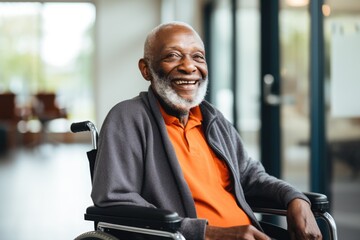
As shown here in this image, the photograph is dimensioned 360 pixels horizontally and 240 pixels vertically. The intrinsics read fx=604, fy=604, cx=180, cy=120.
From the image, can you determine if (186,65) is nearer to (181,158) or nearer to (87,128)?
(181,158)

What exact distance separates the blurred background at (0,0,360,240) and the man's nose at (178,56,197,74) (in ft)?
4.38

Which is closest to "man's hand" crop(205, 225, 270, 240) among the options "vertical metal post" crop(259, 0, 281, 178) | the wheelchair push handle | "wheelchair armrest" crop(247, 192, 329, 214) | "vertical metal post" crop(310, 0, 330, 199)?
"wheelchair armrest" crop(247, 192, 329, 214)

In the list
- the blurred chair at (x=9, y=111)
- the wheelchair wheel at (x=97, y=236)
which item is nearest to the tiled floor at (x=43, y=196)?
the blurred chair at (x=9, y=111)

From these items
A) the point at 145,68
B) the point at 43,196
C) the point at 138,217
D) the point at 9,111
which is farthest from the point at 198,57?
the point at 9,111

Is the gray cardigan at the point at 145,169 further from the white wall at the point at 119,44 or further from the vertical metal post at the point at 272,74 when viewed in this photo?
the white wall at the point at 119,44

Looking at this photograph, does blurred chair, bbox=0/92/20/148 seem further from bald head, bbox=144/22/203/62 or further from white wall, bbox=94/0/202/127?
bald head, bbox=144/22/203/62

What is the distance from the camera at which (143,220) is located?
1555 millimetres

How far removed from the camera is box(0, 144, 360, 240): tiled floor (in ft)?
10.4

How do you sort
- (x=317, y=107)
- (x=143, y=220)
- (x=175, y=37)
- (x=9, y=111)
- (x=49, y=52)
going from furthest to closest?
1. (x=49, y=52)
2. (x=9, y=111)
3. (x=317, y=107)
4. (x=175, y=37)
5. (x=143, y=220)

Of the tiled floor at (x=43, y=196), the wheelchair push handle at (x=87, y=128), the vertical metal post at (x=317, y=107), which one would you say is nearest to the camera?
the wheelchair push handle at (x=87, y=128)

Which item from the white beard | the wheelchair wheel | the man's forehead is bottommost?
the wheelchair wheel

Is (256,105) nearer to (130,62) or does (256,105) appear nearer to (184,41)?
(184,41)

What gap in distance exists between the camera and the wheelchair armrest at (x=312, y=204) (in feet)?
5.92

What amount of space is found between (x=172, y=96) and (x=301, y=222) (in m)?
0.53
